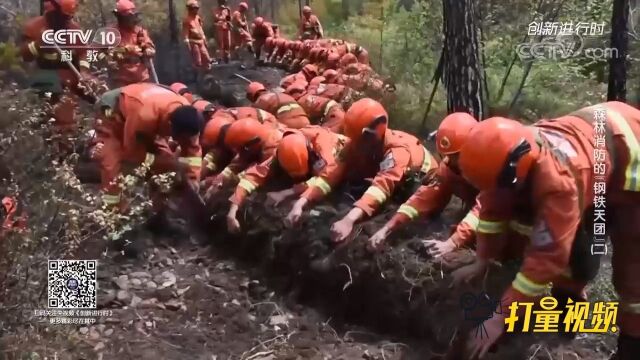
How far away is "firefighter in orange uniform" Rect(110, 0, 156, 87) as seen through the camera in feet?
9.04

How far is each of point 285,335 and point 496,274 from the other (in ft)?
2.78

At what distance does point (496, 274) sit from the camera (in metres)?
2.36

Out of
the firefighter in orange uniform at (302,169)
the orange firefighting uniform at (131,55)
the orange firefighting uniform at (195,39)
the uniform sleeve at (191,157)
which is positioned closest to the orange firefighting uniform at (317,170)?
the firefighter in orange uniform at (302,169)

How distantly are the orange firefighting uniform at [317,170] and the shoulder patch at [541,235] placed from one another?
1.03 m

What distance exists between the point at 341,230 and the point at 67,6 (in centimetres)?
144

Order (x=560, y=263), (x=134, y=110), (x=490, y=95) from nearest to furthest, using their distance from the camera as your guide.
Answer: (x=560, y=263) < (x=490, y=95) < (x=134, y=110)

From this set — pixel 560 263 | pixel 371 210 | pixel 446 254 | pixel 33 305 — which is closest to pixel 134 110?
pixel 33 305

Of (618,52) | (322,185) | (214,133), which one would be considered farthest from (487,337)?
(214,133)

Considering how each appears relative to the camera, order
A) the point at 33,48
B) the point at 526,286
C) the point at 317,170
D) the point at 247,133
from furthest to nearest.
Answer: the point at 247,133 → the point at 317,170 → the point at 33,48 → the point at 526,286

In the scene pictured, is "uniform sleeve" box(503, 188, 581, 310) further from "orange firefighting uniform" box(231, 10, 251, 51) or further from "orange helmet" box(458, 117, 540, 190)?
"orange firefighting uniform" box(231, 10, 251, 51)

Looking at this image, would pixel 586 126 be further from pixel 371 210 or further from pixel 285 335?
pixel 285 335

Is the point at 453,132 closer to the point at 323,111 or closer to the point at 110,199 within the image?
the point at 323,111

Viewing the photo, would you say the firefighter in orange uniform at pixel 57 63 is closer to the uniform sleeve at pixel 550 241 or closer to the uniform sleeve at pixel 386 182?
the uniform sleeve at pixel 386 182

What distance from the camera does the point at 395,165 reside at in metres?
2.76
